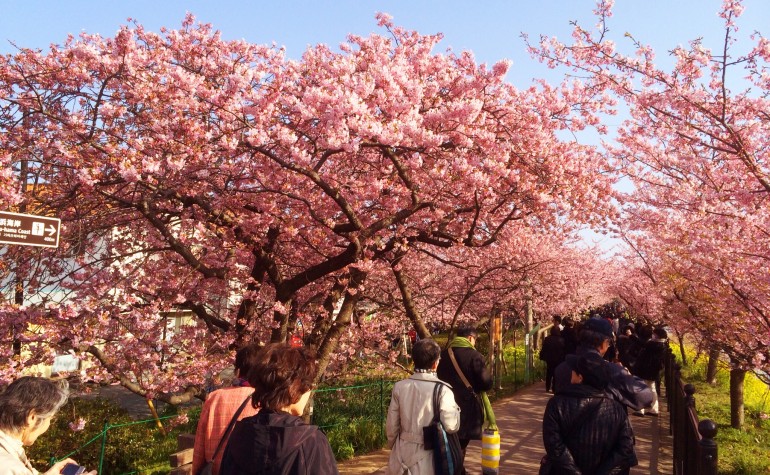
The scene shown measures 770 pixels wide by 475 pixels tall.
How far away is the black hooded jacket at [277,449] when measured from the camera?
2.34 metres

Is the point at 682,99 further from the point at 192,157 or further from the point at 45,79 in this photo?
the point at 45,79

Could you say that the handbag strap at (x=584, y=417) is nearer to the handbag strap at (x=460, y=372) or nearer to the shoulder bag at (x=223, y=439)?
the handbag strap at (x=460, y=372)

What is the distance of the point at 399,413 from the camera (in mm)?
4238

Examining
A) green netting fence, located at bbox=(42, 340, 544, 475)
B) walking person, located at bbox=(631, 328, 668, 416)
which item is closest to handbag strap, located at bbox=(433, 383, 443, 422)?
green netting fence, located at bbox=(42, 340, 544, 475)

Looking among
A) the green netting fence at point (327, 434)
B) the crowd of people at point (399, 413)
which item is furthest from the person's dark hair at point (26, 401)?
the green netting fence at point (327, 434)

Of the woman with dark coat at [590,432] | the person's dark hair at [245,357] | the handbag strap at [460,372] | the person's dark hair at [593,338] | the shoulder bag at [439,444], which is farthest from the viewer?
the handbag strap at [460,372]

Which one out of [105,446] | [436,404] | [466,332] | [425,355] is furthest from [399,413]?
[105,446]

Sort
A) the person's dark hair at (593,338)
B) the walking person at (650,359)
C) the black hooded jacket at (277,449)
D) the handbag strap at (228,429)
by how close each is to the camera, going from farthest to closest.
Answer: the walking person at (650,359), the person's dark hair at (593,338), the handbag strap at (228,429), the black hooded jacket at (277,449)

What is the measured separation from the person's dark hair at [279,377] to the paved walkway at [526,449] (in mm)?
5084

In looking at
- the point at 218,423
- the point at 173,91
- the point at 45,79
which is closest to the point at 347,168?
the point at 173,91

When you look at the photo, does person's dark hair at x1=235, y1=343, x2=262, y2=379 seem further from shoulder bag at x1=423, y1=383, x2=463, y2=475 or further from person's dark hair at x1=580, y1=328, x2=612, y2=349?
person's dark hair at x1=580, y1=328, x2=612, y2=349

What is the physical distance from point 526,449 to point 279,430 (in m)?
6.83

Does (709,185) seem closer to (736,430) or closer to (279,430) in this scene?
(736,430)

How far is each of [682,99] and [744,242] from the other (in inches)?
99.1
